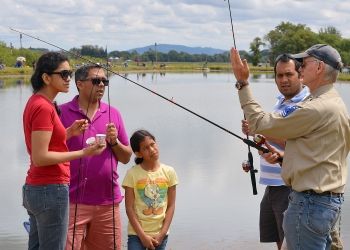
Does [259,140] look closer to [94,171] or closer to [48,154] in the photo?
[94,171]

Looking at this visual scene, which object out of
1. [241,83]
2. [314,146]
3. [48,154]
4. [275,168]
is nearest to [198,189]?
[275,168]

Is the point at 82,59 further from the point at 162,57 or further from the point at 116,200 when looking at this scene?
the point at 162,57

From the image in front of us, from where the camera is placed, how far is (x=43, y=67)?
3.74 metres

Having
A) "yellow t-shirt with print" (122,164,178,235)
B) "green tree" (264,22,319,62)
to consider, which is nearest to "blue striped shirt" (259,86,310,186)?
"yellow t-shirt with print" (122,164,178,235)

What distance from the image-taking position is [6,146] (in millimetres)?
13352

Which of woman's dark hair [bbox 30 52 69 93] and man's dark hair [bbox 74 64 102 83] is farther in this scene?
man's dark hair [bbox 74 64 102 83]

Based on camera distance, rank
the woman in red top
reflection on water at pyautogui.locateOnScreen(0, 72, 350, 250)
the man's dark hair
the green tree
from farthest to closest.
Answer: the green tree, reflection on water at pyautogui.locateOnScreen(0, 72, 350, 250), the man's dark hair, the woman in red top

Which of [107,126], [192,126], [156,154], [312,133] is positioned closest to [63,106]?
[107,126]

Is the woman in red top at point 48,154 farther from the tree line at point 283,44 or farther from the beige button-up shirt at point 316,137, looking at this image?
the tree line at point 283,44

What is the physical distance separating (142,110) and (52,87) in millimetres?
18908

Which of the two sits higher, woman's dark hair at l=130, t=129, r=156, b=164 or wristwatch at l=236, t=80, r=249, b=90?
wristwatch at l=236, t=80, r=249, b=90

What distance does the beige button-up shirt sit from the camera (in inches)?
124

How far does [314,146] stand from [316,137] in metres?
0.05

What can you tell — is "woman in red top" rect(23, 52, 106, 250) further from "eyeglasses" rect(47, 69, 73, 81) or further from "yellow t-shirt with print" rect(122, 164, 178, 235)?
"yellow t-shirt with print" rect(122, 164, 178, 235)
